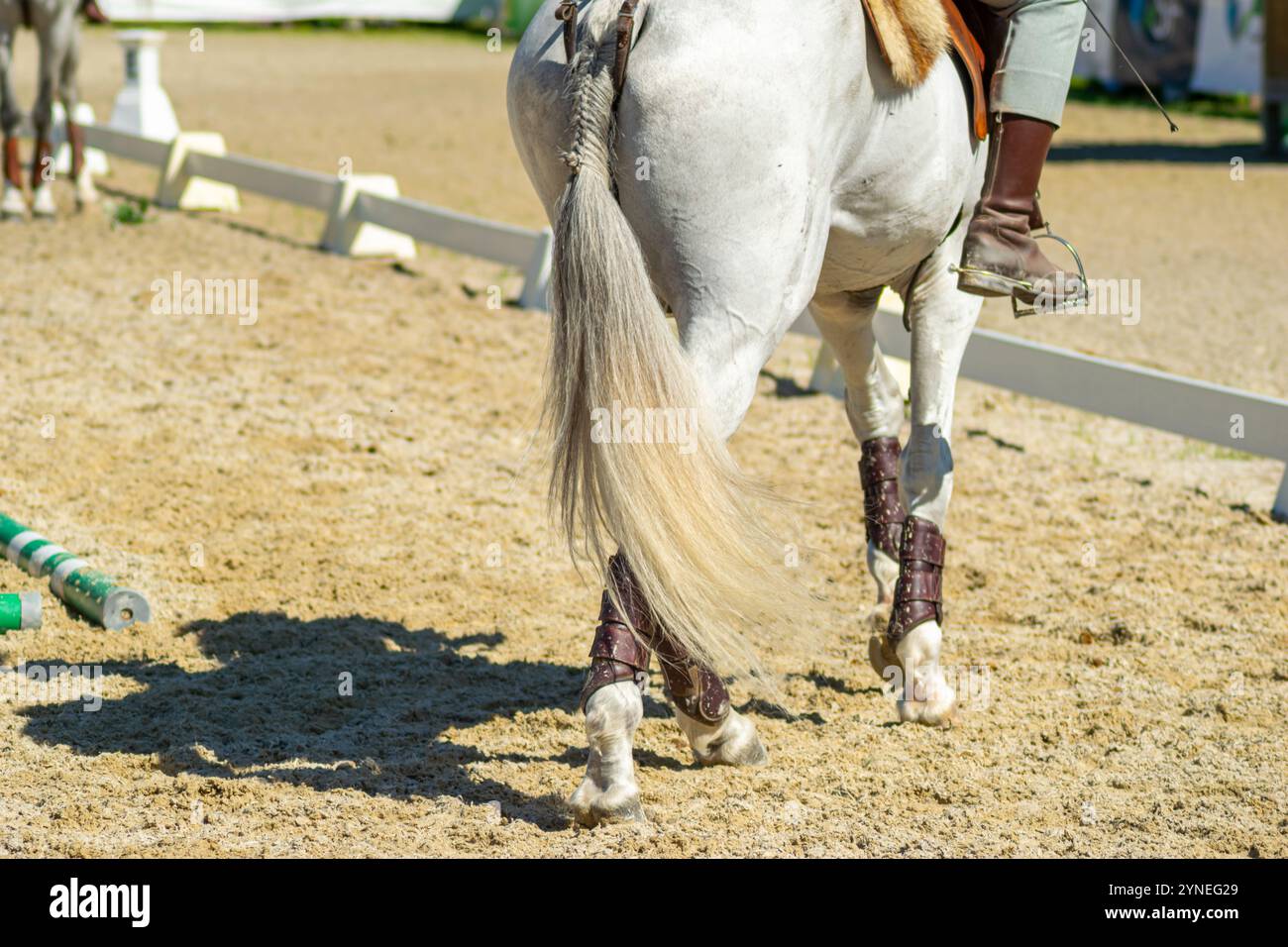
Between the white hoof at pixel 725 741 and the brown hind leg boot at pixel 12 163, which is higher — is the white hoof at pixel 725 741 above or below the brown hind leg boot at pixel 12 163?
below

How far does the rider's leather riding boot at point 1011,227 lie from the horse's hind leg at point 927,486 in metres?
0.22

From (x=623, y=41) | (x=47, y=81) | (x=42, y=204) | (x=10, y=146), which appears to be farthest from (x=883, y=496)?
(x=10, y=146)

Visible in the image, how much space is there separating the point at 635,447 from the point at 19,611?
2.13 metres

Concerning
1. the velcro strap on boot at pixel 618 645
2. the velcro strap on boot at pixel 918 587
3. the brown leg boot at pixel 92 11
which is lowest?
the velcro strap on boot at pixel 918 587

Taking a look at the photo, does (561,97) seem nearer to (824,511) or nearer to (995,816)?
(995,816)

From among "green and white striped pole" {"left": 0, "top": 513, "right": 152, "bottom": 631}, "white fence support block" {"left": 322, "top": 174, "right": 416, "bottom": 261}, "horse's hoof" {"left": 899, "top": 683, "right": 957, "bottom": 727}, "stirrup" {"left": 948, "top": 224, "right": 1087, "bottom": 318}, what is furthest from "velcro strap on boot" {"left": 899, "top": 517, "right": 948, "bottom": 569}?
"white fence support block" {"left": 322, "top": 174, "right": 416, "bottom": 261}

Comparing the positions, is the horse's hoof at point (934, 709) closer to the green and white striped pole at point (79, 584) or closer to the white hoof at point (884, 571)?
the white hoof at point (884, 571)

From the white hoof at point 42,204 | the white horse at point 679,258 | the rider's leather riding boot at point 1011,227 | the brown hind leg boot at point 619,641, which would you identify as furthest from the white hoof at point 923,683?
the white hoof at point 42,204

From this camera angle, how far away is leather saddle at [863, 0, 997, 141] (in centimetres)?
339

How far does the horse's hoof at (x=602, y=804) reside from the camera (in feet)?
10.6

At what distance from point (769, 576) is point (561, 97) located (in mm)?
1161

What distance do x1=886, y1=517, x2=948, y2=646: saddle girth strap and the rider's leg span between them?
706mm

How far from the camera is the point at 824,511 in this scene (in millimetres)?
5836

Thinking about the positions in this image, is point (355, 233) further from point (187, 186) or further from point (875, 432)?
point (875, 432)
